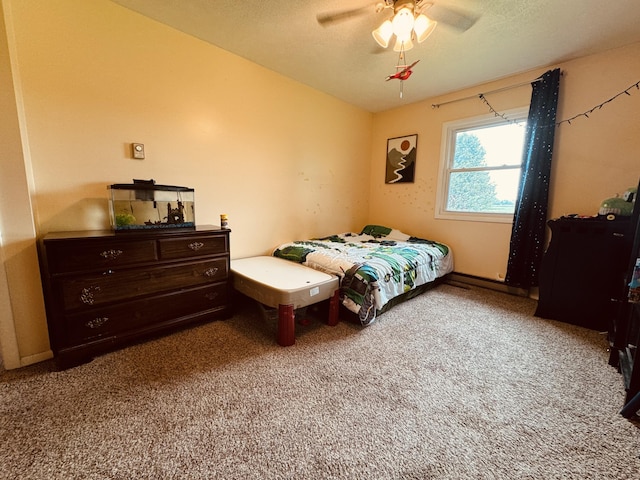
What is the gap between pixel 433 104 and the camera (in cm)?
331

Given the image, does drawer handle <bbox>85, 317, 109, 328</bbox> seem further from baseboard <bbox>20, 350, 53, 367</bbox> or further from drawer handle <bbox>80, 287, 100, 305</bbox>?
baseboard <bbox>20, 350, 53, 367</bbox>

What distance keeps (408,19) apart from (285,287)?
1939 mm

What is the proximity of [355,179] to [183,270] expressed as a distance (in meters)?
2.77

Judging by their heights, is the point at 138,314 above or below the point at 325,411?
above

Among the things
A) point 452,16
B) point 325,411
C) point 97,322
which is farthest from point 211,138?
point 325,411

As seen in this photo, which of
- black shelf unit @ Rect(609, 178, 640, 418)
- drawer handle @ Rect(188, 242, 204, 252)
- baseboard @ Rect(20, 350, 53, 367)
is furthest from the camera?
drawer handle @ Rect(188, 242, 204, 252)

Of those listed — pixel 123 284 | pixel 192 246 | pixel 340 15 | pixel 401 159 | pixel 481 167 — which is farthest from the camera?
pixel 401 159

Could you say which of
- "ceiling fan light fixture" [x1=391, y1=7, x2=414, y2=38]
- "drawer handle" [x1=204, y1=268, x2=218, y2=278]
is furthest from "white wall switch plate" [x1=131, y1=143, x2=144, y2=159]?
"ceiling fan light fixture" [x1=391, y1=7, x2=414, y2=38]

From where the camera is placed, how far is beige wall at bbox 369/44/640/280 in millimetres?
2223

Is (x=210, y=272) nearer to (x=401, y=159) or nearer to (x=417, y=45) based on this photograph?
(x=417, y=45)

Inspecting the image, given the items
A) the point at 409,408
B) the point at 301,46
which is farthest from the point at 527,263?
the point at 301,46

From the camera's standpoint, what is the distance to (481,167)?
3.07 metres

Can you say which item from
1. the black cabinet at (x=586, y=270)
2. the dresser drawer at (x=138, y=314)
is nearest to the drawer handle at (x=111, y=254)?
the dresser drawer at (x=138, y=314)

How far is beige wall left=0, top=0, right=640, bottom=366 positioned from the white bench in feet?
1.85
